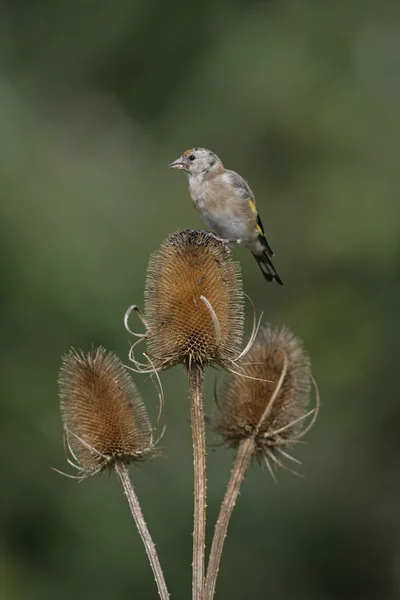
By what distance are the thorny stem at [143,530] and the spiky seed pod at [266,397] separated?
2.21ft

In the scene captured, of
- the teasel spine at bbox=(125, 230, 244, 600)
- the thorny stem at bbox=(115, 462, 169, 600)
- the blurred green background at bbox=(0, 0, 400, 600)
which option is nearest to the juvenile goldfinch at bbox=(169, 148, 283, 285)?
the teasel spine at bbox=(125, 230, 244, 600)

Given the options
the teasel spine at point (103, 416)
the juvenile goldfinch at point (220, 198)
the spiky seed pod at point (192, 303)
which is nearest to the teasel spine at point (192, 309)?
the spiky seed pod at point (192, 303)

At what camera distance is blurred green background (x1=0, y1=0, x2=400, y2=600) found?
9484mm

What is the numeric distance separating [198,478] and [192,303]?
808 mm

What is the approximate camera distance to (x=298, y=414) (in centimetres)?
438

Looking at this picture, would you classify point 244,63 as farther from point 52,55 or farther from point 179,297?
point 179,297

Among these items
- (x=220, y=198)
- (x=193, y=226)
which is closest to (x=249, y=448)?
(x=220, y=198)

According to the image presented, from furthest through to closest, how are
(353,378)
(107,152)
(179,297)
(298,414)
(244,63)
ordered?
(244,63), (107,152), (353,378), (298,414), (179,297)

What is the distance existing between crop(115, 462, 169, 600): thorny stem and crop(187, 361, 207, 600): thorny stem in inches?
5.1

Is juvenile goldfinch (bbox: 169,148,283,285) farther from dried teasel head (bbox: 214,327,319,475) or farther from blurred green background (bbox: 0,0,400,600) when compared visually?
blurred green background (bbox: 0,0,400,600)

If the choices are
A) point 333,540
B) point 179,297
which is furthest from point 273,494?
point 179,297

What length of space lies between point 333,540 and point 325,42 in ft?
27.1

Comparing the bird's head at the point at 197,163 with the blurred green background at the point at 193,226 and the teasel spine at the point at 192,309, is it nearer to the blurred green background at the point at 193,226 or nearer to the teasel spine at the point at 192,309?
the teasel spine at the point at 192,309

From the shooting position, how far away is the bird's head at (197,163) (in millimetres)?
6219
